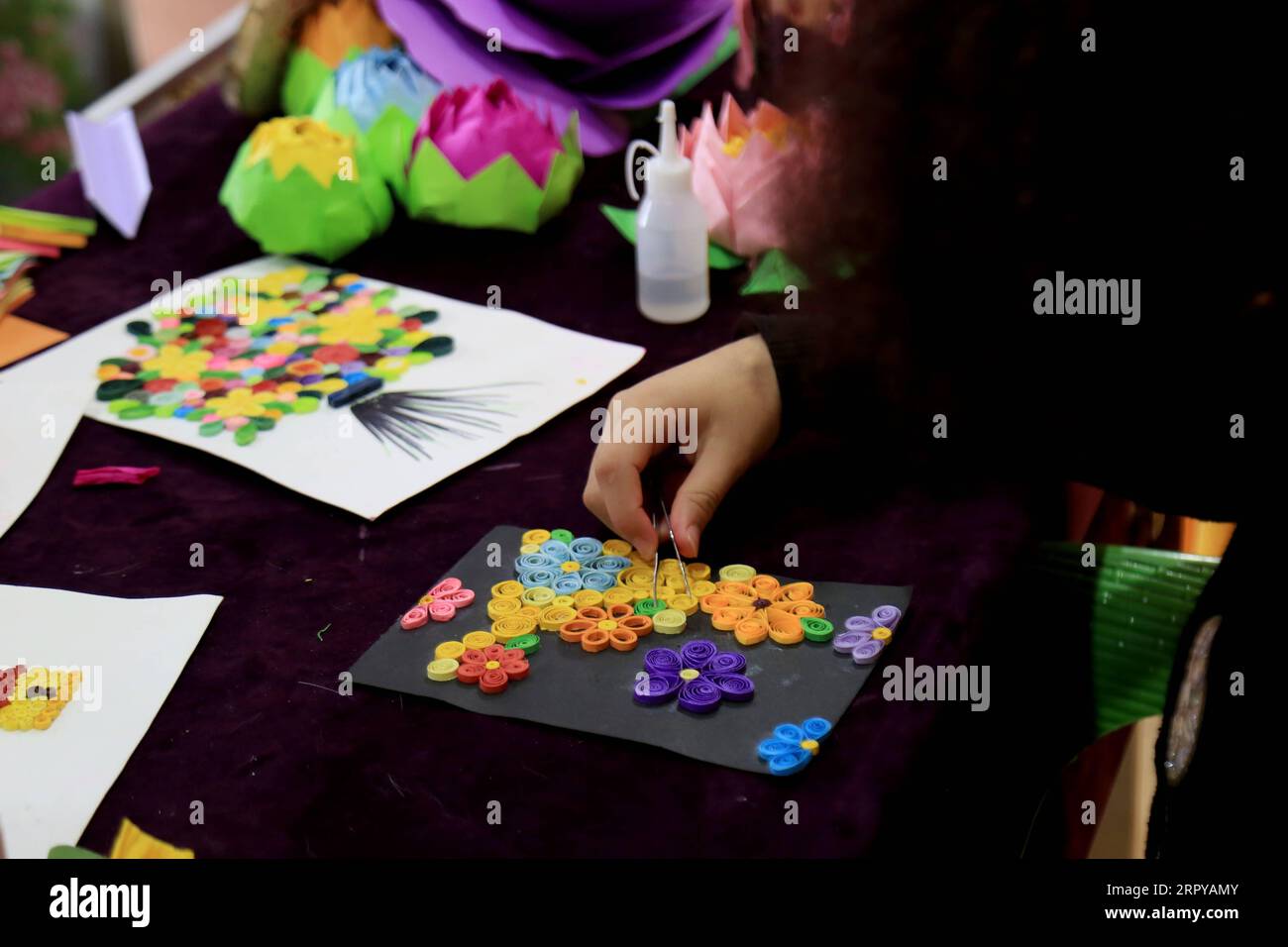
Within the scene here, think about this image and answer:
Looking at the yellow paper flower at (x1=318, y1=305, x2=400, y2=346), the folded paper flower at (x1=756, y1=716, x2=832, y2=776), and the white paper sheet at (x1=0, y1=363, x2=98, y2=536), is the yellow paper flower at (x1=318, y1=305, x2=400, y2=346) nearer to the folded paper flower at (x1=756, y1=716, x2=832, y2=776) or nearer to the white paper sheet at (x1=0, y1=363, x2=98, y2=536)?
the white paper sheet at (x1=0, y1=363, x2=98, y2=536)

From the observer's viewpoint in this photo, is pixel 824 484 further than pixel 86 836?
Yes

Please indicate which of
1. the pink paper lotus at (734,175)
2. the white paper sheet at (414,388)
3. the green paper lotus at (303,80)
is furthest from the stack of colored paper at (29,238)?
the pink paper lotus at (734,175)

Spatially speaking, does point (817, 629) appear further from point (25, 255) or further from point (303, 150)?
point (25, 255)

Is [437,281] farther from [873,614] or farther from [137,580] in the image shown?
[873,614]

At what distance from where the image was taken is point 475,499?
831 millimetres

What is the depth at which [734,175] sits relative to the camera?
1.08m

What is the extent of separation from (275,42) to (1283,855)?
122cm

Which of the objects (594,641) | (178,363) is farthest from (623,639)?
(178,363)

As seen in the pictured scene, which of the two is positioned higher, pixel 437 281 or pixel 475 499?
pixel 437 281

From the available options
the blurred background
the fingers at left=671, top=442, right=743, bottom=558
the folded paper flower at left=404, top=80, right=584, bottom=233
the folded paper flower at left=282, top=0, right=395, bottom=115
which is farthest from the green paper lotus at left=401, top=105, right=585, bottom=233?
the blurred background

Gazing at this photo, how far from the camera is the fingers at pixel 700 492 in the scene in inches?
29.4

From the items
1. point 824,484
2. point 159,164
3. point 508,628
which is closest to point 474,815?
point 508,628

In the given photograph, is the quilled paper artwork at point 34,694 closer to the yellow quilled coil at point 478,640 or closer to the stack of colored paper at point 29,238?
the yellow quilled coil at point 478,640

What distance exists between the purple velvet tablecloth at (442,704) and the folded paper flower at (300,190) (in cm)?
12
